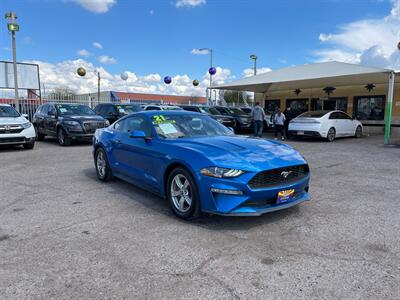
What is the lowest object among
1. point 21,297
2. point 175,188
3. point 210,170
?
point 21,297

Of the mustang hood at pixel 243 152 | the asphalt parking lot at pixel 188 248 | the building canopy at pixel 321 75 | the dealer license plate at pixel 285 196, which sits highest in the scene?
the building canopy at pixel 321 75

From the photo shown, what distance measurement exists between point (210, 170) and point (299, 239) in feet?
4.34

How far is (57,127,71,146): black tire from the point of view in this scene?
13.0 m

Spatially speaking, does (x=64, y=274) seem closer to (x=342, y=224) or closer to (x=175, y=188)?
(x=175, y=188)

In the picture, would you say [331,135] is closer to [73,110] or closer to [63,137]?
[73,110]

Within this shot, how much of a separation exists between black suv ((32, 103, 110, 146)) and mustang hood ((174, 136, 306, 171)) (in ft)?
29.8

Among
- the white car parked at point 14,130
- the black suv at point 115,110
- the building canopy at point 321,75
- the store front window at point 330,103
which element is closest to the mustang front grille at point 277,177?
the white car parked at point 14,130

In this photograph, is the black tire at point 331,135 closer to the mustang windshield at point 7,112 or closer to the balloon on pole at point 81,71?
the mustang windshield at point 7,112

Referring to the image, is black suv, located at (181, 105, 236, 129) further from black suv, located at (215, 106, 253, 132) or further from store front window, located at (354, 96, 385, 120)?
store front window, located at (354, 96, 385, 120)

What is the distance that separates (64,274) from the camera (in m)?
3.16

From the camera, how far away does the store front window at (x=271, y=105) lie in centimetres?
2610

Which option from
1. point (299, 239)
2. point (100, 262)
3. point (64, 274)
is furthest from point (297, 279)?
point (64, 274)

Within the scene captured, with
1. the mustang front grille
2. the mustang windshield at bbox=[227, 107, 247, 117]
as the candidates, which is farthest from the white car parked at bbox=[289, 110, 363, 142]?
the mustang front grille

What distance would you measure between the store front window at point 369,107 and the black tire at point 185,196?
19.4 meters
